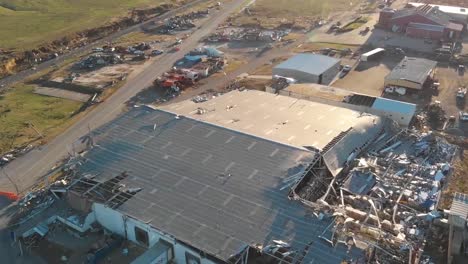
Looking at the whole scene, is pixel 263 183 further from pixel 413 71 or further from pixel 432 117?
pixel 413 71

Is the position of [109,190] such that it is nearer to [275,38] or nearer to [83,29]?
[275,38]

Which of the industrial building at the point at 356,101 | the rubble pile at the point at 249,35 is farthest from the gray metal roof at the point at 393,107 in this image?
the rubble pile at the point at 249,35

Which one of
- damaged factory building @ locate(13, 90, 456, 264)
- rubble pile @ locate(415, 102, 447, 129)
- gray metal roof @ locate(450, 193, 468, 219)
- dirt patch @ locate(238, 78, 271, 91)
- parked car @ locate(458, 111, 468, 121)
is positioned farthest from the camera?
dirt patch @ locate(238, 78, 271, 91)

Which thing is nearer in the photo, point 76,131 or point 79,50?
point 76,131

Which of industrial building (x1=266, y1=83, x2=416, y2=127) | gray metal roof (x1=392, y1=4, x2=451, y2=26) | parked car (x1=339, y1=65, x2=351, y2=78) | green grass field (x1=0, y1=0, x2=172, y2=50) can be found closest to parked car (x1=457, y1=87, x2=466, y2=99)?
industrial building (x1=266, y1=83, x2=416, y2=127)

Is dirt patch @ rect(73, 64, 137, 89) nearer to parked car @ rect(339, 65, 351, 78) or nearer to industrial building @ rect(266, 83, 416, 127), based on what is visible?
industrial building @ rect(266, 83, 416, 127)

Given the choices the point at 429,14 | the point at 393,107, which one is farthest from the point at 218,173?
the point at 429,14
